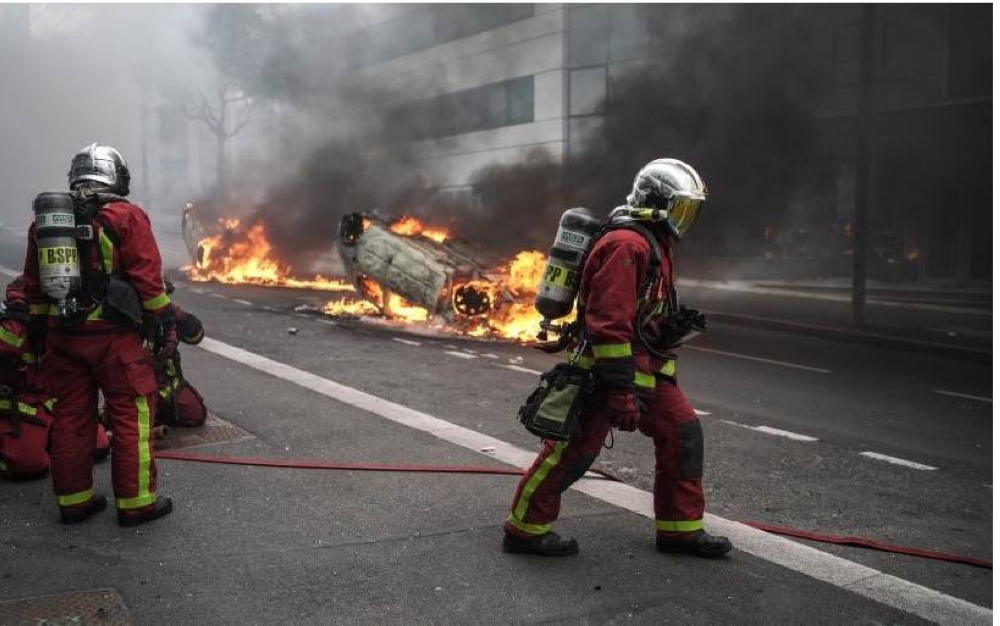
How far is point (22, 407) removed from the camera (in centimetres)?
461

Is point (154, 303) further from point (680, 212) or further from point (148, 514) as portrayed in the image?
point (680, 212)

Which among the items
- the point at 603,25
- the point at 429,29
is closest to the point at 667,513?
the point at 603,25

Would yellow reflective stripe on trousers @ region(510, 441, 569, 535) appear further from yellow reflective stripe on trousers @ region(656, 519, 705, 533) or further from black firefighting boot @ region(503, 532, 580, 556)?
yellow reflective stripe on trousers @ region(656, 519, 705, 533)

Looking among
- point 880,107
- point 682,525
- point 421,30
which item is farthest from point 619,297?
point 421,30

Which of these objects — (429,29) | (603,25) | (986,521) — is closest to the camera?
(986,521)

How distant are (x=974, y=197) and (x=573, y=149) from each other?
8.69 metres

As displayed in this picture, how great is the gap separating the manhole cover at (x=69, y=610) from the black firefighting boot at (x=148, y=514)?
679 mm

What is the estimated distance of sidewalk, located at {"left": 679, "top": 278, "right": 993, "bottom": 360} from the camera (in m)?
11.8

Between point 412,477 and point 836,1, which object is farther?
point 836,1

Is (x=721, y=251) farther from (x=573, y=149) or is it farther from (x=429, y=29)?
(x=429, y=29)

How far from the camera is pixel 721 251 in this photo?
17.5m

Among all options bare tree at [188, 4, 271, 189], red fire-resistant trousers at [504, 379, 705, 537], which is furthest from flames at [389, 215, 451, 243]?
bare tree at [188, 4, 271, 189]

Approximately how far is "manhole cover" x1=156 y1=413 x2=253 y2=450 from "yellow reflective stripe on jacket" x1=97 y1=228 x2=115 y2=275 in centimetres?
159

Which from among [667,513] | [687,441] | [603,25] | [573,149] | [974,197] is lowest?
[667,513]
